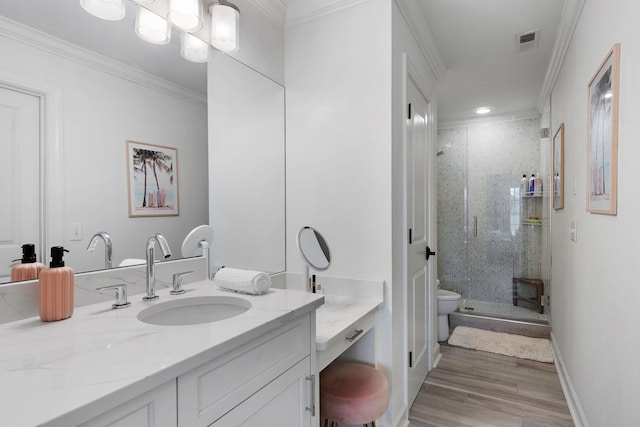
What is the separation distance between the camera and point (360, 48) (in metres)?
1.83

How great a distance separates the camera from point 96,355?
737mm

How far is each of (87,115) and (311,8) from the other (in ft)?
4.50

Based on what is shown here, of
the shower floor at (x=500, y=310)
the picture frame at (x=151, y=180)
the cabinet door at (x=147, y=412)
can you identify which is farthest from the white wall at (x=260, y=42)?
the shower floor at (x=500, y=310)

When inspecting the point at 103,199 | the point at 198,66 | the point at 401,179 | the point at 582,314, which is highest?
the point at 198,66

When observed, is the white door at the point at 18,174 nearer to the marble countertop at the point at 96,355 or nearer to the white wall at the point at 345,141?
the marble countertop at the point at 96,355

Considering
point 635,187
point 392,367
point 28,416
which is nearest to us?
point 28,416

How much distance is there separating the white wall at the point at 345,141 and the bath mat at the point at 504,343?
5.30ft

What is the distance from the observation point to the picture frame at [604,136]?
131 cm

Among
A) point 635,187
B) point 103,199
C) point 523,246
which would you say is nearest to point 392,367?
point 635,187

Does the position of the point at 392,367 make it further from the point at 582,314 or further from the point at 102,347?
the point at 102,347

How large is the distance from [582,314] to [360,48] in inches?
75.0

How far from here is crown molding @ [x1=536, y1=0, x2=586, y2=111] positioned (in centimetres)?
194

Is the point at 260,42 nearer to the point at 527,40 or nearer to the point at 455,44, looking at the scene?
the point at 455,44

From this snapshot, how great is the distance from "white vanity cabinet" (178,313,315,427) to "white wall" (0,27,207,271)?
2.13 feet
